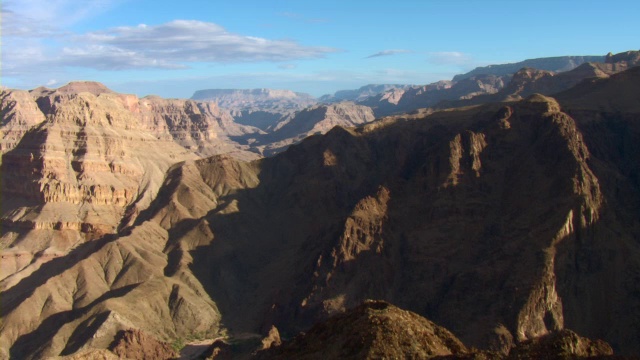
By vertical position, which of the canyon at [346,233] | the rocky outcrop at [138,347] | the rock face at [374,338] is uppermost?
the rock face at [374,338]

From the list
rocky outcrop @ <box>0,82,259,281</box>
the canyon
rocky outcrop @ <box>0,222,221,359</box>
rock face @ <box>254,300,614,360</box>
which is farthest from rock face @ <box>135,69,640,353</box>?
rock face @ <box>254,300,614,360</box>

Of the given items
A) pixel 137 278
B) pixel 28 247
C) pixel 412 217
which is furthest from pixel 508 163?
pixel 28 247

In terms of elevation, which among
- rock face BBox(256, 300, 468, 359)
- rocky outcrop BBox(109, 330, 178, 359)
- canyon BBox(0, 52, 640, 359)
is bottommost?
rocky outcrop BBox(109, 330, 178, 359)

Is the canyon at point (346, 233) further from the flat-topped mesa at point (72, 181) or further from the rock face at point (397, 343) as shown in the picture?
the rock face at point (397, 343)

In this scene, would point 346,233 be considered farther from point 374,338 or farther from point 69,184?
point 69,184

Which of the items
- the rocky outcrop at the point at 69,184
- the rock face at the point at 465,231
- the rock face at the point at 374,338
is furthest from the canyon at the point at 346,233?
the rock face at the point at 374,338

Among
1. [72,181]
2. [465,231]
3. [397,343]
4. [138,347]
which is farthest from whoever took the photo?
[72,181]

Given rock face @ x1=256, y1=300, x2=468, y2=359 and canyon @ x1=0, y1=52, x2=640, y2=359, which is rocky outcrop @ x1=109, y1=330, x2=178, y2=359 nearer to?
canyon @ x1=0, y1=52, x2=640, y2=359

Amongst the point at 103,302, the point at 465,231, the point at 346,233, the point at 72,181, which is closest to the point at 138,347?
the point at 103,302

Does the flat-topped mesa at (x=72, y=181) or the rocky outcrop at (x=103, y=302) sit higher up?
the flat-topped mesa at (x=72, y=181)

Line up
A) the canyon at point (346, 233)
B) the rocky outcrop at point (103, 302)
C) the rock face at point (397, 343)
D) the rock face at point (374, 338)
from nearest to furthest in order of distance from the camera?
1. the rock face at point (397, 343)
2. the rock face at point (374, 338)
3. the canyon at point (346, 233)
4. the rocky outcrop at point (103, 302)

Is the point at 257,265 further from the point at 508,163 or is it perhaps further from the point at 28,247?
the point at 508,163
